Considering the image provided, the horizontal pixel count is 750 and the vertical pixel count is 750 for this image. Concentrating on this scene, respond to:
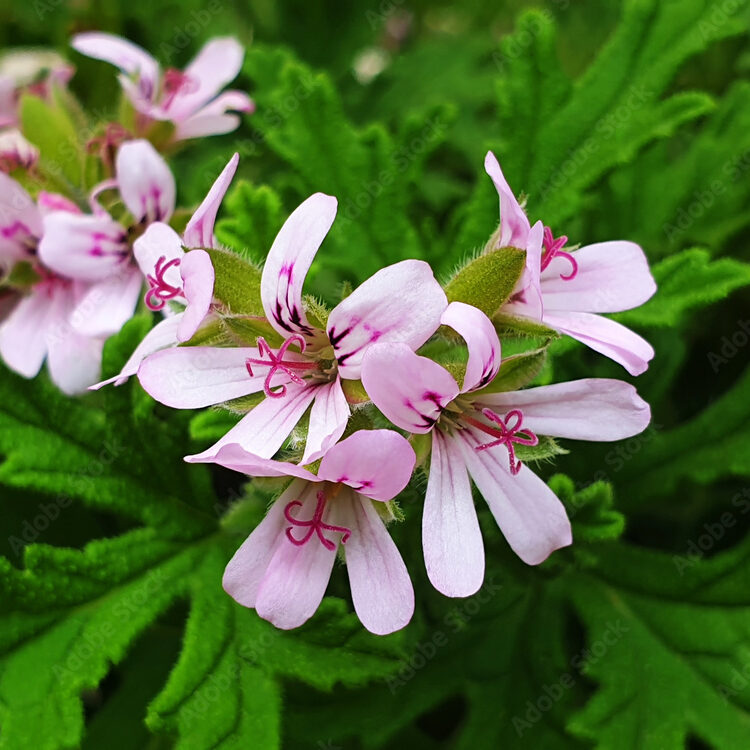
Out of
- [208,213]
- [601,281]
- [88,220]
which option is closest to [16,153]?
[88,220]

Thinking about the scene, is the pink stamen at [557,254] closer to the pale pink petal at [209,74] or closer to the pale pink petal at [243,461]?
the pale pink petal at [243,461]

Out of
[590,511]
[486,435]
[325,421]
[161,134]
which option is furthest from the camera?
[161,134]

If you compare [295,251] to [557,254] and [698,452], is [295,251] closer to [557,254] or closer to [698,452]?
[557,254]

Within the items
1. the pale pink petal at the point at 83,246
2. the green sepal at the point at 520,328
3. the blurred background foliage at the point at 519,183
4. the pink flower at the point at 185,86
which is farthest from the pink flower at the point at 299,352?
the pink flower at the point at 185,86

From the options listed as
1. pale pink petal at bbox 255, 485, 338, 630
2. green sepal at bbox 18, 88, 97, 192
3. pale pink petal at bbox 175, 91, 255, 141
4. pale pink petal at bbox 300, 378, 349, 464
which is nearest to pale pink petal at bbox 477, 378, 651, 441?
pale pink petal at bbox 300, 378, 349, 464

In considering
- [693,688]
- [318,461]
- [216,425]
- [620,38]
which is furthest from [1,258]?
[693,688]

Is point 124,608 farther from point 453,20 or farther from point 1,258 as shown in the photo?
point 453,20

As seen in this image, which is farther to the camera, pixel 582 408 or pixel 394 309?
pixel 582 408
